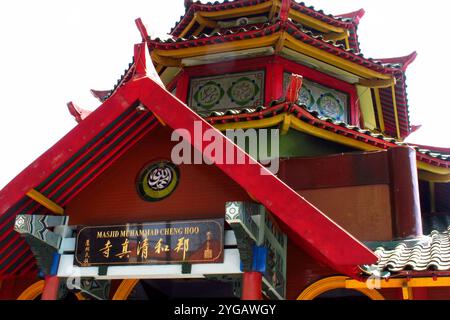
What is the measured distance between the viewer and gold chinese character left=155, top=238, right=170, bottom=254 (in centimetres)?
690

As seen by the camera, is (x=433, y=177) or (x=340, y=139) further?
(x=433, y=177)

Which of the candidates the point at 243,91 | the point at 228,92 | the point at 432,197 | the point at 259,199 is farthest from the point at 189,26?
the point at 259,199

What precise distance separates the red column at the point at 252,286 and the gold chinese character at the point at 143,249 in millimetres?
1355

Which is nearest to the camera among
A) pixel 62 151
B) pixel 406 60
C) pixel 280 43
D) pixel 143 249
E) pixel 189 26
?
pixel 143 249

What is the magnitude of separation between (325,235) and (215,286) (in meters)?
5.31

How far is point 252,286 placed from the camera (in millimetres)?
6395

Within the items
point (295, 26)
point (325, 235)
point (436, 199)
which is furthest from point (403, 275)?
point (295, 26)

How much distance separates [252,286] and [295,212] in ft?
3.64

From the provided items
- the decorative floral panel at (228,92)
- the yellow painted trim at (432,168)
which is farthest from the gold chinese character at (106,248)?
the yellow painted trim at (432,168)

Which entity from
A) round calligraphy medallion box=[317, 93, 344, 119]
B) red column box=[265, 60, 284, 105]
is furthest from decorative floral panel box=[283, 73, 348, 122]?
red column box=[265, 60, 284, 105]

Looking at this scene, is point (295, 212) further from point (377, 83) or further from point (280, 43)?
point (377, 83)

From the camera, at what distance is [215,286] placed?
10648 mm

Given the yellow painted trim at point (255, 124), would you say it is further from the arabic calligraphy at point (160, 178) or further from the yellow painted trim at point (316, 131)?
the arabic calligraphy at point (160, 178)
